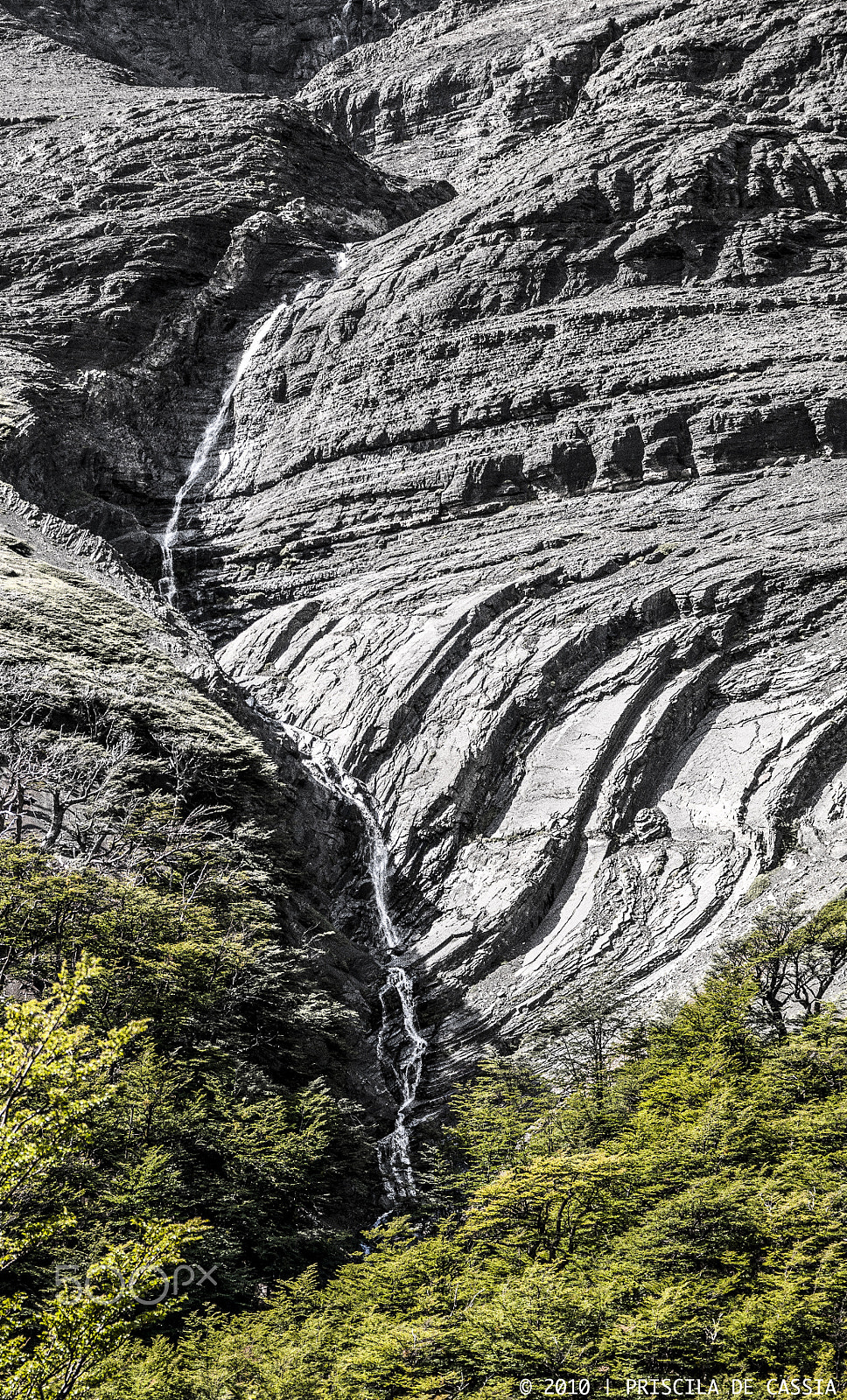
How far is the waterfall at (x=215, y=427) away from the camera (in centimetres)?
4791

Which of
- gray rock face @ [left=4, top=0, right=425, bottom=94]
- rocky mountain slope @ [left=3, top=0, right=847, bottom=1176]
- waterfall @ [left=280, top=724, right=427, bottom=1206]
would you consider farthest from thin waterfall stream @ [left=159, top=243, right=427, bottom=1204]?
gray rock face @ [left=4, top=0, right=425, bottom=94]

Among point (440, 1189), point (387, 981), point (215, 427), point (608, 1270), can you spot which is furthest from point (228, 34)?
point (608, 1270)

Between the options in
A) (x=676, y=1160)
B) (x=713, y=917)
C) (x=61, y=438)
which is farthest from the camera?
(x=61, y=438)

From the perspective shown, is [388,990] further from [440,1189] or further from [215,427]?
[215,427]

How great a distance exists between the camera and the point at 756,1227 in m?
15.6

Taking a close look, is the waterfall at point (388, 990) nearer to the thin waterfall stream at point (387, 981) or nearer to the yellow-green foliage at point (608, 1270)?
the thin waterfall stream at point (387, 981)

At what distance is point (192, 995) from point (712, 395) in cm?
3291

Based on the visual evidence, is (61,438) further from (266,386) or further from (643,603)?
(643,603)

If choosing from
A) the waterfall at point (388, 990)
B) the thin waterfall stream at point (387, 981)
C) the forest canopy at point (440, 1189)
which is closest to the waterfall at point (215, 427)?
the thin waterfall stream at point (387, 981)

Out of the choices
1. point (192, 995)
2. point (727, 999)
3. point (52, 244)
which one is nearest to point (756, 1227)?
point (727, 999)

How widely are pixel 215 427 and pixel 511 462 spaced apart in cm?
1646

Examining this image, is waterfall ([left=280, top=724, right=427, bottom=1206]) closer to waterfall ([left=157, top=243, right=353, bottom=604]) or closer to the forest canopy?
the forest canopy

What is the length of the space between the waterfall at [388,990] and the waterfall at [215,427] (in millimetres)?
12324

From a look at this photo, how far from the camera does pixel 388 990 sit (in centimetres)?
3086
